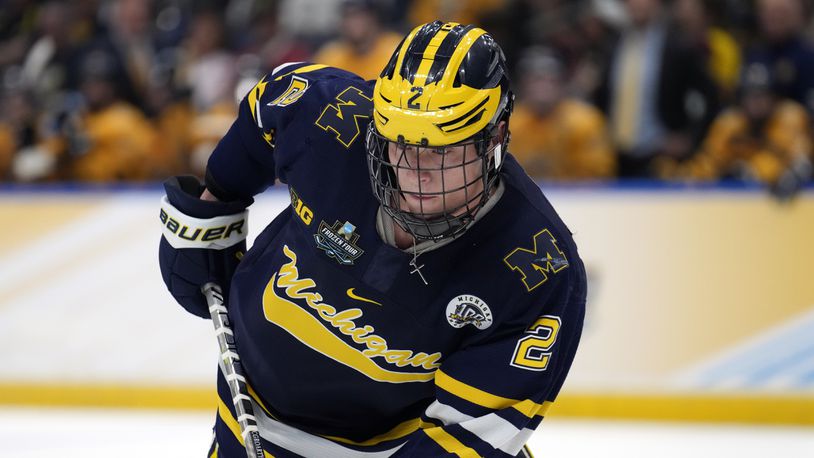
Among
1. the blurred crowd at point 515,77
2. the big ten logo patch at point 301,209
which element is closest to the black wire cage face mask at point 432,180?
the big ten logo patch at point 301,209

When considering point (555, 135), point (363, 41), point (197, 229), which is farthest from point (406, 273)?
point (363, 41)

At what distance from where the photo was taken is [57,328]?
5.45 metres

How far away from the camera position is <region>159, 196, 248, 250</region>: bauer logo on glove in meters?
2.69

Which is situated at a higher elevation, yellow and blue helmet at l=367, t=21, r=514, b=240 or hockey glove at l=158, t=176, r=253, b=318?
yellow and blue helmet at l=367, t=21, r=514, b=240

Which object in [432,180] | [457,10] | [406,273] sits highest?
[432,180]

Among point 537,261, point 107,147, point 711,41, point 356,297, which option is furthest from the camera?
point 107,147

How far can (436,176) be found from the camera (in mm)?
2174

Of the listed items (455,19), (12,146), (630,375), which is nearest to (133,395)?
(12,146)

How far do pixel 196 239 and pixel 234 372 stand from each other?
37 centimetres

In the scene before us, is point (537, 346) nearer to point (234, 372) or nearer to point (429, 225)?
point (429, 225)

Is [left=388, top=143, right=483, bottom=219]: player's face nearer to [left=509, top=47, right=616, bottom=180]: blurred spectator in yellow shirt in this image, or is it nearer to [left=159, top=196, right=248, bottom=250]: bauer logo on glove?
[left=159, top=196, right=248, bottom=250]: bauer logo on glove

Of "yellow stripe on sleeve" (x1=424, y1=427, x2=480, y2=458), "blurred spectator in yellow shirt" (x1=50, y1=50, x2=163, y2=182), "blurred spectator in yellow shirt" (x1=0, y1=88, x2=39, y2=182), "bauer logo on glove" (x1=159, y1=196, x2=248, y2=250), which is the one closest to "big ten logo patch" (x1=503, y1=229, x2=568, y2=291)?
"yellow stripe on sleeve" (x1=424, y1=427, x2=480, y2=458)

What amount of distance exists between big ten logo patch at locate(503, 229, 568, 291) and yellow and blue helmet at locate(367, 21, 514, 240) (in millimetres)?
130

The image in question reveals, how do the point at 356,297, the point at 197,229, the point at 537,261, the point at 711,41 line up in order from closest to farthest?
the point at 537,261
the point at 356,297
the point at 197,229
the point at 711,41
